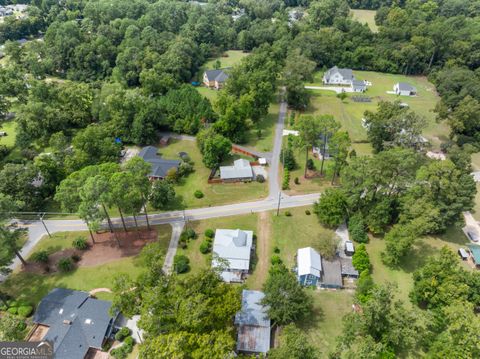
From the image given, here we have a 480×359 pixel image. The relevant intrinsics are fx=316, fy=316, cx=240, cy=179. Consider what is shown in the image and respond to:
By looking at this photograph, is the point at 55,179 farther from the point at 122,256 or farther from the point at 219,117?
the point at 219,117

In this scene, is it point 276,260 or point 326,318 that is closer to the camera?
point 326,318

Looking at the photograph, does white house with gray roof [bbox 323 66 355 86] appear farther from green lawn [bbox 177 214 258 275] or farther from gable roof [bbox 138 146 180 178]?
green lawn [bbox 177 214 258 275]

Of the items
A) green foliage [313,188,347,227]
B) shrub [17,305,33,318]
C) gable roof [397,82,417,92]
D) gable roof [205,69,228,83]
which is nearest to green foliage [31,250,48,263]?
shrub [17,305,33,318]

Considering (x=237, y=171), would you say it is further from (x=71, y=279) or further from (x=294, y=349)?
(x=294, y=349)

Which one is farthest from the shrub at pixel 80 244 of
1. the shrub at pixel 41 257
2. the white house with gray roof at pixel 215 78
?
the white house with gray roof at pixel 215 78

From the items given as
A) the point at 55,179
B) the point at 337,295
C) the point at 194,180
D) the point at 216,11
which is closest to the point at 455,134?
the point at 337,295

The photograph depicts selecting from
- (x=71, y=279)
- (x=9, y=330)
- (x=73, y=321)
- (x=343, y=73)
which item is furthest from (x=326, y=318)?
(x=343, y=73)

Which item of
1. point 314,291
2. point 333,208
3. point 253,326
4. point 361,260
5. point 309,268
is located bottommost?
point 314,291
